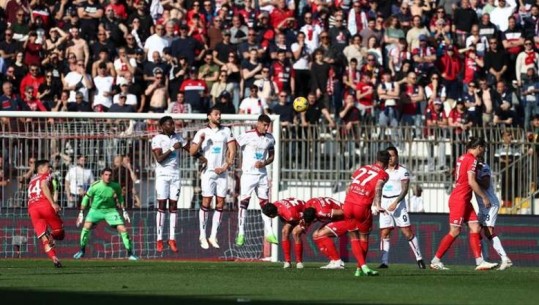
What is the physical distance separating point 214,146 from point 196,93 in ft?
17.7

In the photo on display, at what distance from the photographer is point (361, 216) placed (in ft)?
68.2

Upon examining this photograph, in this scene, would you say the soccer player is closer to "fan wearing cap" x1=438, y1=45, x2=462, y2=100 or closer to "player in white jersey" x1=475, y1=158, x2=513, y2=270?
"player in white jersey" x1=475, y1=158, x2=513, y2=270

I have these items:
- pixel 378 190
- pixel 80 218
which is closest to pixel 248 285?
pixel 378 190

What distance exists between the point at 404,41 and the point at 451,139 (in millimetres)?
5366

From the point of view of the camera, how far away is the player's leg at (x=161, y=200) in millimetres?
26094

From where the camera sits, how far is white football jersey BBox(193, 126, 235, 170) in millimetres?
26312

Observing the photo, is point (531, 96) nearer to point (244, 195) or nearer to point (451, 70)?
point (451, 70)

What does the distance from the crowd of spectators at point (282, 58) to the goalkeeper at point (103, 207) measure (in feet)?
15.2

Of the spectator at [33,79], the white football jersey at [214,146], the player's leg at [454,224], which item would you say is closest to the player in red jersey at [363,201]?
the player's leg at [454,224]

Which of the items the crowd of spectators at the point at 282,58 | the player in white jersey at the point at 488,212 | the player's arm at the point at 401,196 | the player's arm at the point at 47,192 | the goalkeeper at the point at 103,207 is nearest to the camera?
the player's arm at the point at 47,192

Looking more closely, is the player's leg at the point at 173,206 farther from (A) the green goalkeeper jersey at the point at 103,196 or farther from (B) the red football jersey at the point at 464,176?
(B) the red football jersey at the point at 464,176

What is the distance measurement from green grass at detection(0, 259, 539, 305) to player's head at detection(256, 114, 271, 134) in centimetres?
332

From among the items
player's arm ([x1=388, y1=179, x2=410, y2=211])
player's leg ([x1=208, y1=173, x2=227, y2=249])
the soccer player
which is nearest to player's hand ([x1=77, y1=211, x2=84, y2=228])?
player's leg ([x1=208, y1=173, x2=227, y2=249])

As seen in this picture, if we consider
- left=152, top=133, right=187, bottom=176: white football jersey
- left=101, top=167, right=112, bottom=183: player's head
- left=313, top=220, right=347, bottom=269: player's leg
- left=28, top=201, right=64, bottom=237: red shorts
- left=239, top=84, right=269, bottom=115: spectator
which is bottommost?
left=313, top=220, right=347, bottom=269: player's leg
